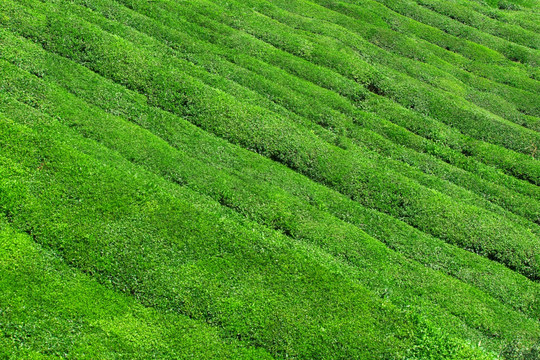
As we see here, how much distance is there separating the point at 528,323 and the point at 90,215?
29.8 m

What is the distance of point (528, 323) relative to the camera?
31844mm

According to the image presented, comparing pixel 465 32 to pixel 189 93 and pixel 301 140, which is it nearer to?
pixel 301 140

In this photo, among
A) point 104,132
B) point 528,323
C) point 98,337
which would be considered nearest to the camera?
point 98,337

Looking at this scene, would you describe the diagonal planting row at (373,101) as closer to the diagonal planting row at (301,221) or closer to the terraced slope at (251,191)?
the terraced slope at (251,191)

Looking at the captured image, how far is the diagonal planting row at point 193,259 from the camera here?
84.8 ft

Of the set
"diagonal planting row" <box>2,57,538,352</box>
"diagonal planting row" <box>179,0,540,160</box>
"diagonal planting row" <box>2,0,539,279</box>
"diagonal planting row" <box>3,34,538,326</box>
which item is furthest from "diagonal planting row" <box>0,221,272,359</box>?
"diagonal planting row" <box>179,0,540,160</box>

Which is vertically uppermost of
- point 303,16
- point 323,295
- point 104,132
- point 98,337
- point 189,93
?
point 303,16

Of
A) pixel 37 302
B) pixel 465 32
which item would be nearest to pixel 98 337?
pixel 37 302

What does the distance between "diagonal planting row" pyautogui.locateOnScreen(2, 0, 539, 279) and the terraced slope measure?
17 cm

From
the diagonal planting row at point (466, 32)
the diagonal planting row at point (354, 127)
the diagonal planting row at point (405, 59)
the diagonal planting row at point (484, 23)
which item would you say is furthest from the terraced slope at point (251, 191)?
the diagonal planting row at point (484, 23)

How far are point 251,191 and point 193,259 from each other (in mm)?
8295

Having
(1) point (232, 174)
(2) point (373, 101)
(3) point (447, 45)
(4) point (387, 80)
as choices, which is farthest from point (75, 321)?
(3) point (447, 45)

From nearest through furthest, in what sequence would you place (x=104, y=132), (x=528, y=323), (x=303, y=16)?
(x=528, y=323) < (x=104, y=132) < (x=303, y=16)

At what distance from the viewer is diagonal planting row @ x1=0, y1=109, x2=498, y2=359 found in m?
25.9
